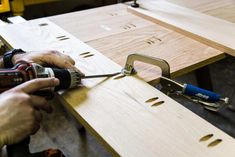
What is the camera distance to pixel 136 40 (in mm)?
1063

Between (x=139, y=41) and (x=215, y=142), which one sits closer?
(x=215, y=142)

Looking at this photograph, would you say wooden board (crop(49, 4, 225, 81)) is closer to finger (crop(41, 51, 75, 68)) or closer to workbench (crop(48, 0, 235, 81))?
workbench (crop(48, 0, 235, 81))

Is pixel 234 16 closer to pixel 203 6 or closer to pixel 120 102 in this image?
pixel 203 6

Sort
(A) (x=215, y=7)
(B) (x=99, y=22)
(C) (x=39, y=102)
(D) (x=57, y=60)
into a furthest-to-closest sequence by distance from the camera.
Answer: (A) (x=215, y=7) < (B) (x=99, y=22) < (D) (x=57, y=60) < (C) (x=39, y=102)

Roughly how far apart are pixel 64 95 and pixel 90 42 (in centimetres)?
32

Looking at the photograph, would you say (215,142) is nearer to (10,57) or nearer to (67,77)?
(67,77)

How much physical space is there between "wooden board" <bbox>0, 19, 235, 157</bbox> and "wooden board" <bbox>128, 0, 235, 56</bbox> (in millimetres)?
344

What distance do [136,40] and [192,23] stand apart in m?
0.26

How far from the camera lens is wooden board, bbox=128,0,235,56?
1.03m

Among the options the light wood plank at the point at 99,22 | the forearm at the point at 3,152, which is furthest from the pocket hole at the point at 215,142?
the light wood plank at the point at 99,22

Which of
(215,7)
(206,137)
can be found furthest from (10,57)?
(215,7)

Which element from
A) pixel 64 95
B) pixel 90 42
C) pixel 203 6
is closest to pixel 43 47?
pixel 90 42

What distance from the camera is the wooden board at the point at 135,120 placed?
61 cm

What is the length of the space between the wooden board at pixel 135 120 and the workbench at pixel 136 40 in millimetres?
64
